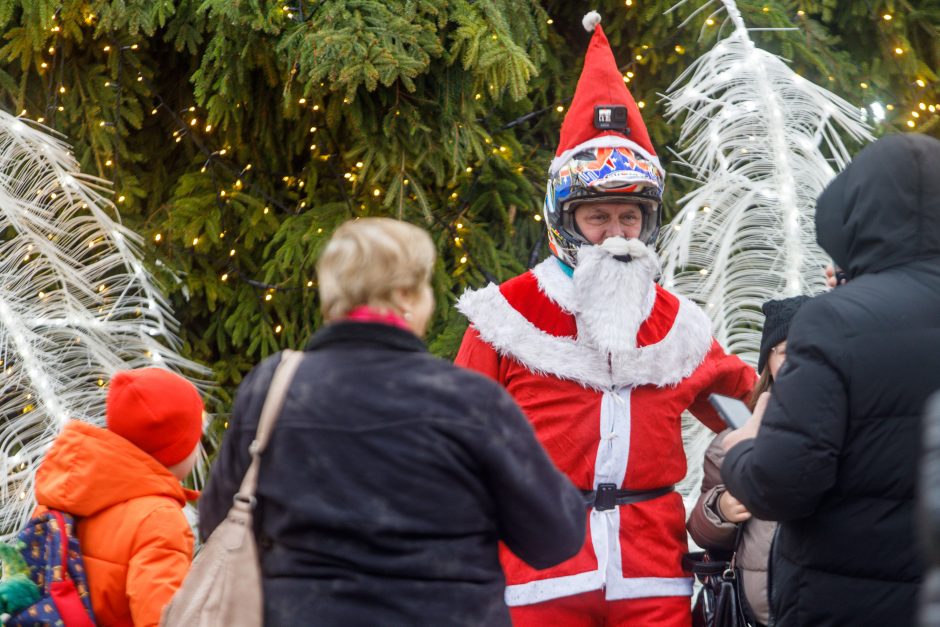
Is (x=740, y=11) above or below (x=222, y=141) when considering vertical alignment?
above

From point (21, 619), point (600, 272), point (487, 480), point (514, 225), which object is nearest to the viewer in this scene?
point (487, 480)

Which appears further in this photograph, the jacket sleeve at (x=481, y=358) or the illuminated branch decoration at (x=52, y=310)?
the illuminated branch decoration at (x=52, y=310)

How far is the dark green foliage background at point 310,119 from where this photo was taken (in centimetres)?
492

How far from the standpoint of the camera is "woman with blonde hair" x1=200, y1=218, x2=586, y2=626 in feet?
7.39

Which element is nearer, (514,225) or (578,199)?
(578,199)

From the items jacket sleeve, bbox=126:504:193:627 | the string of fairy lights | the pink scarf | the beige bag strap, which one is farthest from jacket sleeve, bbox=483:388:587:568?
the string of fairy lights

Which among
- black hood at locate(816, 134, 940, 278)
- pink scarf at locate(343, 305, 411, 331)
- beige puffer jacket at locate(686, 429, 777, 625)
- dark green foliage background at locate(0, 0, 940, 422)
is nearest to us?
pink scarf at locate(343, 305, 411, 331)

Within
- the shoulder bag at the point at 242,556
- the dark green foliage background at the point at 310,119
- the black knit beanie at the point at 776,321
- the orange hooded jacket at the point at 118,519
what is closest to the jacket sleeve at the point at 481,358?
the black knit beanie at the point at 776,321

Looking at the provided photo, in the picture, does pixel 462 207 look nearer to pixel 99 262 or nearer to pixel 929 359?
pixel 99 262

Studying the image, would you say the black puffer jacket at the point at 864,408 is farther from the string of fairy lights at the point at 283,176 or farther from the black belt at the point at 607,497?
the string of fairy lights at the point at 283,176

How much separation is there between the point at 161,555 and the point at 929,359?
1826 mm

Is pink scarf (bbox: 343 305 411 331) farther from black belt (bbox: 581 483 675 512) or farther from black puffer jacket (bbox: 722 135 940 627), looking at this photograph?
black belt (bbox: 581 483 675 512)

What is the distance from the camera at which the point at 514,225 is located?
18.6 ft

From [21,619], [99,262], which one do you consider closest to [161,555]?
[21,619]
